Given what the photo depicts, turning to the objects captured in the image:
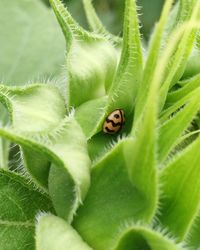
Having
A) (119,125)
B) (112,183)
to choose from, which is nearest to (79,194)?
(112,183)

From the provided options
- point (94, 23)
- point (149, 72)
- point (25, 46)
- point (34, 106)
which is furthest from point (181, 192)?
point (25, 46)

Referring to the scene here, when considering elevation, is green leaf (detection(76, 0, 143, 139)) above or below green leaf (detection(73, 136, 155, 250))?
above

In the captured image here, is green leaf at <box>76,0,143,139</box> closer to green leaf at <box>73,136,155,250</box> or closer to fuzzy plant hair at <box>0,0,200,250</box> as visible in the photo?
fuzzy plant hair at <box>0,0,200,250</box>

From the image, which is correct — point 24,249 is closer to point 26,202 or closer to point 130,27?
point 26,202

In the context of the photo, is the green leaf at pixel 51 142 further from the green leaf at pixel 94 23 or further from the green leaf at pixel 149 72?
the green leaf at pixel 94 23

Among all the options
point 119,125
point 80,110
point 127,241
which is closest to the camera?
point 127,241

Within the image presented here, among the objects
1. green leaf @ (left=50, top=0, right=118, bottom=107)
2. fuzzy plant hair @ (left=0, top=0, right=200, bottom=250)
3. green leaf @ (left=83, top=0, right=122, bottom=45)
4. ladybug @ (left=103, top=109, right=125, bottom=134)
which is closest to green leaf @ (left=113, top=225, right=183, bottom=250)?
fuzzy plant hair @ (left=0, top=0, right=200, bottom=250)
